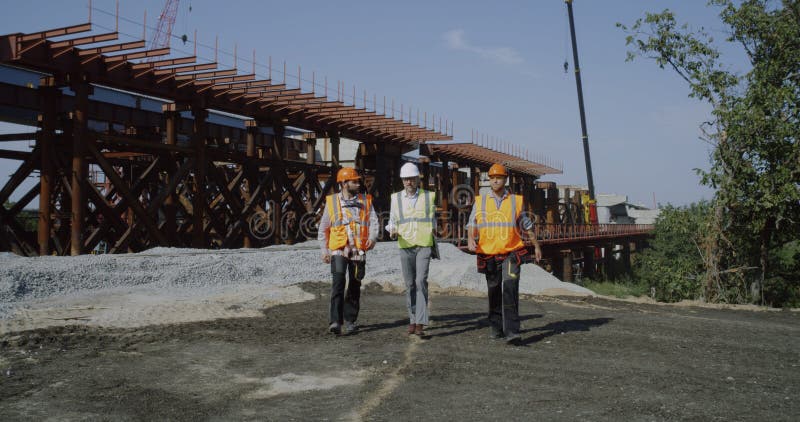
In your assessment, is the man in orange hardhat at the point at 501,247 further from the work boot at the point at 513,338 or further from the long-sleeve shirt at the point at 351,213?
the long-sleeve shirt at the point at 351,213

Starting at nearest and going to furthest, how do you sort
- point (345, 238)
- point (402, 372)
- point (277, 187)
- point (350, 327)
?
point (402, 372) < point (345, 238) < point (350, 327) < point (277, 187)

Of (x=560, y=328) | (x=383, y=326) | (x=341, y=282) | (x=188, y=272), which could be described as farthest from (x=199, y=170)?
(x=560, y=328)

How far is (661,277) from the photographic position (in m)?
15.8

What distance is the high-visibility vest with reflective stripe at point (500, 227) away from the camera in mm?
6699

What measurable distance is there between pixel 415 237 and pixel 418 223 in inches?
5.9

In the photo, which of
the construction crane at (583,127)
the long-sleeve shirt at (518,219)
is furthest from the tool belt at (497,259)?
the construction crane at (583,127)

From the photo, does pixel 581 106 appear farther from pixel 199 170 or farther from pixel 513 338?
pixel 513 338

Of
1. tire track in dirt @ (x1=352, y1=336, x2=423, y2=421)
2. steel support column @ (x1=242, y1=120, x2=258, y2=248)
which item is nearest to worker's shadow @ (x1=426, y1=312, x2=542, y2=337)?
tire track in dirt @ (x1=352, y1=336, x2=423, y2=421)

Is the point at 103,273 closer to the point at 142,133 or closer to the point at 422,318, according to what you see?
the point at 422,318

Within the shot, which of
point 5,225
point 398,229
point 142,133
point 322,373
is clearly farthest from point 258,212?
point 322,373

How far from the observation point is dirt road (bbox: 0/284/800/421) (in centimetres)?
430

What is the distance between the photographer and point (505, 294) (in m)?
6.61

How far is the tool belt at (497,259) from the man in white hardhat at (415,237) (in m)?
0.56

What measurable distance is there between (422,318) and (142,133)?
17284 millimetres
